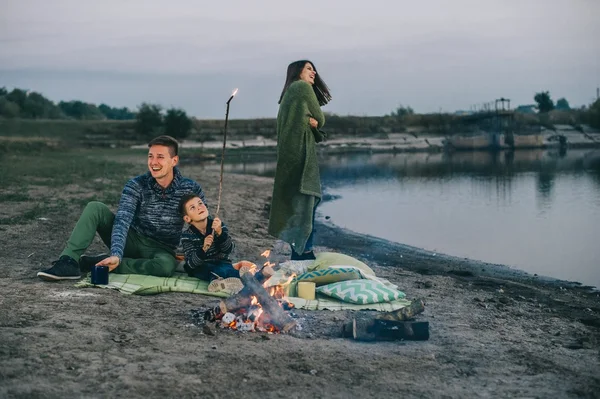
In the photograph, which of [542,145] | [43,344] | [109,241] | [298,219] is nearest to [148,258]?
[109,241]

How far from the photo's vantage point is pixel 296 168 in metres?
7.72

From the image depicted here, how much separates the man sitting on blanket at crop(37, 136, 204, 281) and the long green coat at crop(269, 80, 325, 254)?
119 cm

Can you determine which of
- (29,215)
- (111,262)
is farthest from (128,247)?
(29,215)

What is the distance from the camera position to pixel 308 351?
4.81m

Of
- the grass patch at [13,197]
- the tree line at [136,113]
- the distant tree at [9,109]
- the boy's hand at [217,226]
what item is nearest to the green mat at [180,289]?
the boy's hand at [217,226]

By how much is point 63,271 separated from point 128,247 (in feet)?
2.43

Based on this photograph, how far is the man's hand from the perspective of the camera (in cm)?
634

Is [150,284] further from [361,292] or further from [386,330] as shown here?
[386,330]

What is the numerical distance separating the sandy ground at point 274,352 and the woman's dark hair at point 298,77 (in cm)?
239

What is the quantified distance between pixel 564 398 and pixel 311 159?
419 centimetres

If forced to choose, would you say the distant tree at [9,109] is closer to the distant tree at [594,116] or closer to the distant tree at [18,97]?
the distant tree at [18,97]

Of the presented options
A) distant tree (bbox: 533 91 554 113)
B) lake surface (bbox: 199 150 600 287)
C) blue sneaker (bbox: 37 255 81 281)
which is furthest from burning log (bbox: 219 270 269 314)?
distant tree (bbox: 533 91 554 113)

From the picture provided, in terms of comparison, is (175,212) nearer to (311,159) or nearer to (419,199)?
(311,159)

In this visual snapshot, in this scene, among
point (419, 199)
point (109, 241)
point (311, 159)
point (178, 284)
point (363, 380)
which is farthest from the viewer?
point (419, 199)
